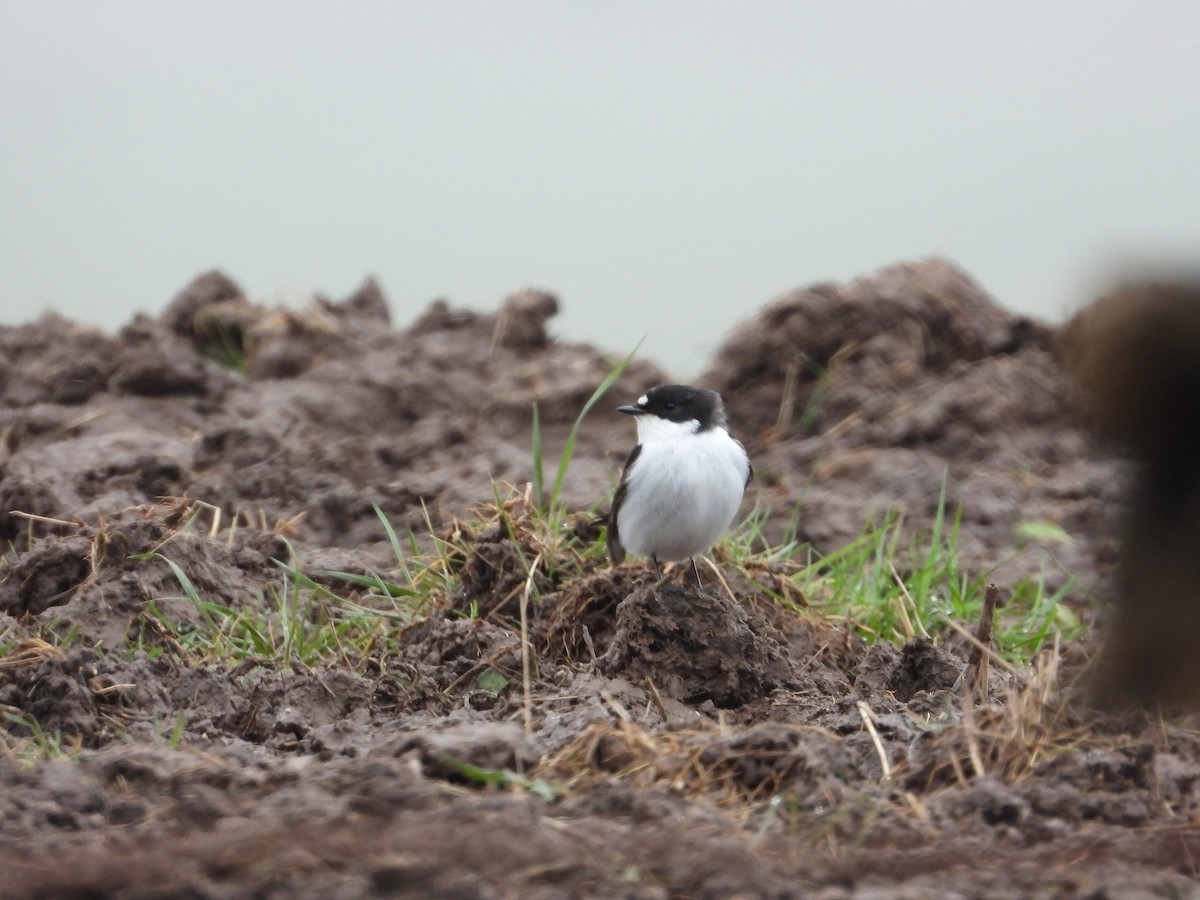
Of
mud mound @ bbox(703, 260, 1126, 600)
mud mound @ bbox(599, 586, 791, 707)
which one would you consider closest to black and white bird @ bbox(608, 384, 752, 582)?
mud mound @ bbox(599, 586, 791, 707)

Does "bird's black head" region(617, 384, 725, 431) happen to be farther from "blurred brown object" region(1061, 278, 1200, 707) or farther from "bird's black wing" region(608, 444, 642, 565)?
"blurred brown object" region(1061, 278, 1200, 707)

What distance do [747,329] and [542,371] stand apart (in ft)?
4.67

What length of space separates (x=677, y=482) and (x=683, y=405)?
1.76 ft

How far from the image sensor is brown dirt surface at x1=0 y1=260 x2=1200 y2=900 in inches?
133

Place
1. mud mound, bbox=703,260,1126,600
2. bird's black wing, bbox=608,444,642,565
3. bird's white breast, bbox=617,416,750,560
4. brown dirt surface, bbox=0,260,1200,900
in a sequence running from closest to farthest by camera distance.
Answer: brown dirt surface, bbox=0,260,1200,900
bird's white breast, bbox=617,416,750,560
bird's black wing, bbox=608,444,642,565
mud mound, bbox=703,260,1126,600

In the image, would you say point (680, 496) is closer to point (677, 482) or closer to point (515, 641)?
point (677, 482)

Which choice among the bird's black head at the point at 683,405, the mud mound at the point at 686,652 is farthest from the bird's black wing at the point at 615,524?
the mud mound at the point at 686,652

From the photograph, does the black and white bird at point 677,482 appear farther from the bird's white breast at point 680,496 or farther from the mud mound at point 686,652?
the mud mound at point 686,652

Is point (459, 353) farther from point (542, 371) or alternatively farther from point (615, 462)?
point (615, 462)

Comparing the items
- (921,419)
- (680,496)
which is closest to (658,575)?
(680,496)

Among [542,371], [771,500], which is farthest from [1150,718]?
[542,371]

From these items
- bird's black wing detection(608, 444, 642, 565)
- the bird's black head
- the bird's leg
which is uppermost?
the bird's black head

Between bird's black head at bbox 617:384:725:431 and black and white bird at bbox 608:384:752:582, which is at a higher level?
bird's black head at bbox 617:384:725:431

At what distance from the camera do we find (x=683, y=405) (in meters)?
6.12
